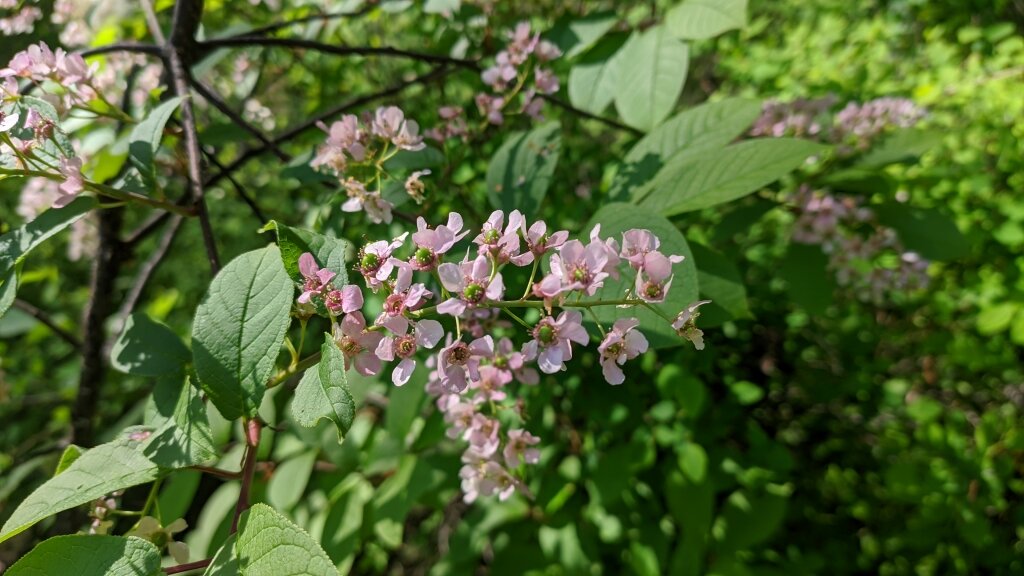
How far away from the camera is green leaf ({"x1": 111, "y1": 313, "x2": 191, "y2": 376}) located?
90 cm

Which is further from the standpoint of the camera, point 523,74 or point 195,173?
point 523,74

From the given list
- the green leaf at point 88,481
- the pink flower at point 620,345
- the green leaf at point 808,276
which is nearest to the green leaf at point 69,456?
the green leaf at point 88,481

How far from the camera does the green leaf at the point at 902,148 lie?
4.75ft

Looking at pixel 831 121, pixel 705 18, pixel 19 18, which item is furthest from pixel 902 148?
pixel 19 18

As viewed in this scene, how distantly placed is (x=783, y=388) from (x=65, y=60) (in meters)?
2.35

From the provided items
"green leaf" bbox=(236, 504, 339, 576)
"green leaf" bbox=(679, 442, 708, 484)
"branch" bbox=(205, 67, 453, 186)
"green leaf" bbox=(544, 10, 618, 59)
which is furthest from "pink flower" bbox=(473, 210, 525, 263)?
"green leaf" bbox=(679, 442, 708, 484)

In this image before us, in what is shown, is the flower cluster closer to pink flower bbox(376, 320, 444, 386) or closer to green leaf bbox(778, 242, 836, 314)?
pink flower bbox(376, 320, 444, 386)

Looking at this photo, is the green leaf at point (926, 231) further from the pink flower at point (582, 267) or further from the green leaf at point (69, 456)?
the green leaf at point (69, 456)

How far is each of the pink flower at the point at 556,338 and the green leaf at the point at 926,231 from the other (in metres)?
1.20

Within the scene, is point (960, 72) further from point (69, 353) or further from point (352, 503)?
point (69, 353)

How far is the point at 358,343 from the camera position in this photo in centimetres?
71

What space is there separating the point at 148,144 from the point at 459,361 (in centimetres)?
59

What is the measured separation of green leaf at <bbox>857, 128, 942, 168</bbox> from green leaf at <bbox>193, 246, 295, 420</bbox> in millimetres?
1377

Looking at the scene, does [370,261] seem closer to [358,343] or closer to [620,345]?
[358,343]
